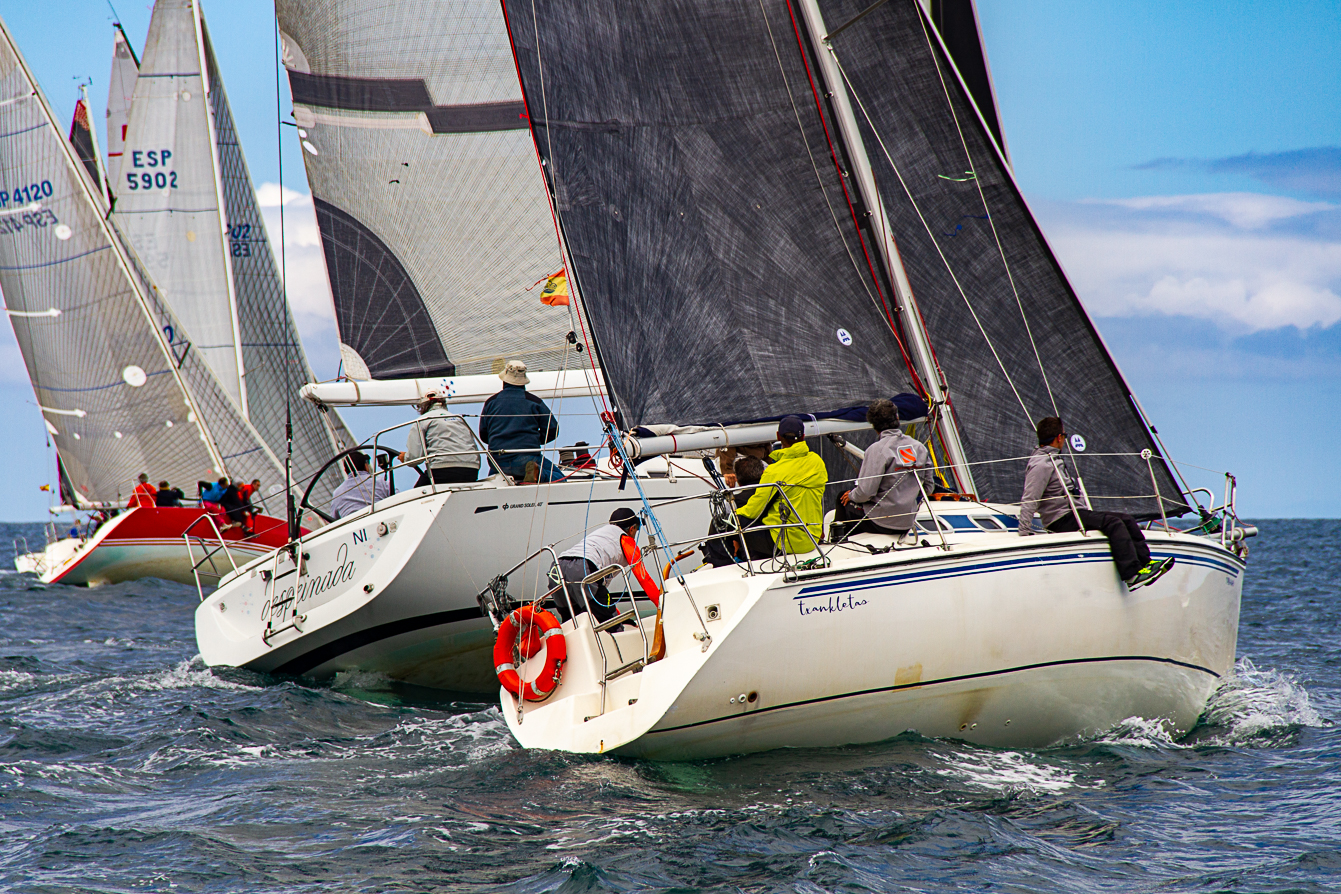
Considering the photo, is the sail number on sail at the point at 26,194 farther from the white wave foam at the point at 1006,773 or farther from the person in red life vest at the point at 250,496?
the white wave foam at the point at 1006,773

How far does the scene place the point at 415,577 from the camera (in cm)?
793

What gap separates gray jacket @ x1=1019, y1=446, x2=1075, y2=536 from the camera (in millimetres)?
6484

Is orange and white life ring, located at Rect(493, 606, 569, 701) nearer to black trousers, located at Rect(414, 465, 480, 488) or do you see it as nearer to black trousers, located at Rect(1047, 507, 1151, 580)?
black trousers, located at Rect(414, 465, 480, 488)

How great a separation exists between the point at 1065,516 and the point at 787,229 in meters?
2.94

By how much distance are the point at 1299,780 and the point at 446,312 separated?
8.97 metres

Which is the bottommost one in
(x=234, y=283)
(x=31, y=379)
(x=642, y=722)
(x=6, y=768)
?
(x=6, y=768)

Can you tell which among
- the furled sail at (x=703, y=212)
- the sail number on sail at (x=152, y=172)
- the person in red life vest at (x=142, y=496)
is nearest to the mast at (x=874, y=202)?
the furled sail at (x=703, y=212)

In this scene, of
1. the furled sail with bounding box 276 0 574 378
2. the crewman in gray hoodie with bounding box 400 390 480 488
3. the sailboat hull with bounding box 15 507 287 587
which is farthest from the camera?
the sailboat hull with bounding box 15 507 287 587

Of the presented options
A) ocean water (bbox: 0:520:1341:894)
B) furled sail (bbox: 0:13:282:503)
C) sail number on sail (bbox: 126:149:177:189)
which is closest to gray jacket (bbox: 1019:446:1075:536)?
ocean water (bbox: 0:520:1341:894)

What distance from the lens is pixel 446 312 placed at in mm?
12414

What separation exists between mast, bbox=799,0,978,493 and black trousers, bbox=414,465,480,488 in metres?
3.26

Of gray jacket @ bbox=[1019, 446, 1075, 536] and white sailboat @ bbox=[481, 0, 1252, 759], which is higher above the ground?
white sailboat @ bbox=[481, 0, 1252, 759]

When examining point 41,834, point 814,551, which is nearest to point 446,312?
point 814,551

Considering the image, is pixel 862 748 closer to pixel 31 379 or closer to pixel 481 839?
pixel 481 839
